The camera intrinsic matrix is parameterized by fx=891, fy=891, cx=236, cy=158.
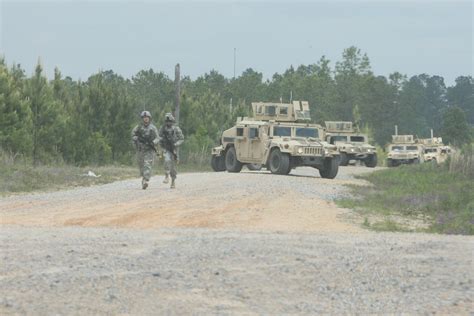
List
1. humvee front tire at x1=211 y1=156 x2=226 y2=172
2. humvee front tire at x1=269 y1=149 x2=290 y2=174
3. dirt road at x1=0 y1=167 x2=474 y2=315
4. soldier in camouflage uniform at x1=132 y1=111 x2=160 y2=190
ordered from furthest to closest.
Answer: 1. humvee front tire at x1=211 y1=156 x2=226 y2=172
2. humvee front tire at x1=269 y1=149 x2=290 y2=174
3. soldier in camouflage uniform at x1=132 y1=111 x2=160 y2=190
4. dirt road at x1=0 y1=167 x2=474 y2=315

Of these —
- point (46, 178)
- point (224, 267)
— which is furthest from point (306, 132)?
point (224, 267)

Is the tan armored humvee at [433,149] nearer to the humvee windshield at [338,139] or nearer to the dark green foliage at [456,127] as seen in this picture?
the humvee windshield at [338,139]

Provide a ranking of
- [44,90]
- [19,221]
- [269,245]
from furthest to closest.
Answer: [44,90], [19,221], [269,245]

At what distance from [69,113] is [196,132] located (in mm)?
11907

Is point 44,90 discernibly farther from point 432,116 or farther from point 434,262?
point 432,116

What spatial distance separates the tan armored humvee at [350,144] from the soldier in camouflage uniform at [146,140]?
2631 cm

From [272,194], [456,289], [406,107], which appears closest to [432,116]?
[406,107]

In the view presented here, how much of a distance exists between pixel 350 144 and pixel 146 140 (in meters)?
27.6

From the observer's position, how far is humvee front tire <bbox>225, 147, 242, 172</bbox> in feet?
104

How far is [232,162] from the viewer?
105 feet

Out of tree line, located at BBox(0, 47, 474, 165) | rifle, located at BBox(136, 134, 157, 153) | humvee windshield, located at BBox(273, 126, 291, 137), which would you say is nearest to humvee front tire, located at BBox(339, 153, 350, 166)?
tree line, located at BBox(0, 47, 474, 165)

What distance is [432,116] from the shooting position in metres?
157

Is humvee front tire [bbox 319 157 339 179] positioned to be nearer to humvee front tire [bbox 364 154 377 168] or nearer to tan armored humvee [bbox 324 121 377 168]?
tan armored humvee [bbox 324 121 377 168]

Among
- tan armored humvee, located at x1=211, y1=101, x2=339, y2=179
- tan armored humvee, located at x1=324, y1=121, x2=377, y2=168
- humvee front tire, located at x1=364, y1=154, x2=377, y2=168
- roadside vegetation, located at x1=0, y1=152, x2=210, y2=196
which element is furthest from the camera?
humvee front tire, located at x1=364, y1=154, x2=377, y2=168
